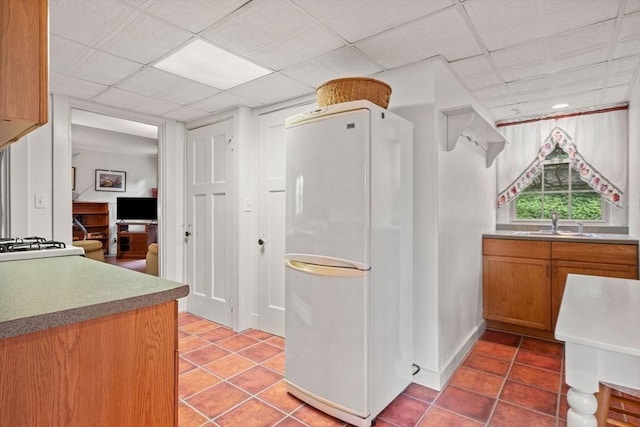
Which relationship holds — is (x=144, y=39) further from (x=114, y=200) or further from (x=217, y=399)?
(x=114, y=200)

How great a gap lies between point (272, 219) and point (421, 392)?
72.5 inches

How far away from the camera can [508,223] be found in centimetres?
382

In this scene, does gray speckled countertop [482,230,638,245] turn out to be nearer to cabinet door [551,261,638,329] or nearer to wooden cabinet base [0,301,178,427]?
cabinet door [551,261,638,329]

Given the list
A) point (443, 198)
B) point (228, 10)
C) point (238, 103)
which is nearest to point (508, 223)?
point (443, 198)

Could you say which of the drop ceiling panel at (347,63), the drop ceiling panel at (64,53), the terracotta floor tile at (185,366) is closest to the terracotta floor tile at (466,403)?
the terracotta floor tile at (185,366)

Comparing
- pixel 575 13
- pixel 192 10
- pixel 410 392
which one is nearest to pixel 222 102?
pixel 192 10

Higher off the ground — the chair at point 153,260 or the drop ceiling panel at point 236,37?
the drop ceiling panel at point 236,37

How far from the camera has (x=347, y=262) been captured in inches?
72.4

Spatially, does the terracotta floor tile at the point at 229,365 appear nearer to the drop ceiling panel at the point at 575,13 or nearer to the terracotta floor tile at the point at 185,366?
the terracotta floor tile at the point at 185,366

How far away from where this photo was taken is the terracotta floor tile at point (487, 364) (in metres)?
2.45

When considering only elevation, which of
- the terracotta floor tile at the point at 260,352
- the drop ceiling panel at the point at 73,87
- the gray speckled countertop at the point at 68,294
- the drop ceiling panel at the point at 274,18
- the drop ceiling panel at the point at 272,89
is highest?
the drop ceiling panel at the point at 272,89

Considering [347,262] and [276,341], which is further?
[276,341]

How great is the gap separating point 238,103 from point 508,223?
315 cm

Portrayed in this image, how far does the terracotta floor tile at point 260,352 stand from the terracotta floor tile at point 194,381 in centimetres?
37
